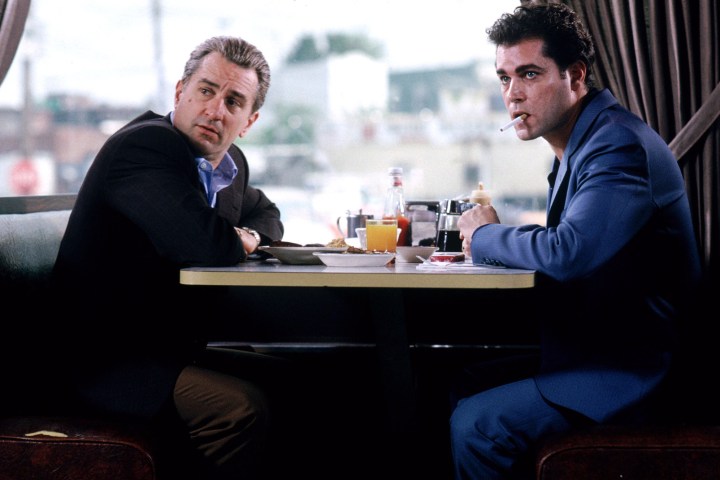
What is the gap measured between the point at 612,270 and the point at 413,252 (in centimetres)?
53

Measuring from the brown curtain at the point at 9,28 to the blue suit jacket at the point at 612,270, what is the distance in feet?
7.14

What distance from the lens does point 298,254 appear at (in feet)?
5.96

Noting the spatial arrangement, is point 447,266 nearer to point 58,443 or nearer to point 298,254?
point 298,254

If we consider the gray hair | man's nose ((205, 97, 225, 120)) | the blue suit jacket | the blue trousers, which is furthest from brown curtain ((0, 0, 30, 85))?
the blue trousers

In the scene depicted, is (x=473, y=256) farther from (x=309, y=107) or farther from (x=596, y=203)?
(x=309, y=107)

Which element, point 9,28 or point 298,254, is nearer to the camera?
point 298,254

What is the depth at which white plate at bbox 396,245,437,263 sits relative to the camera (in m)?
1.97

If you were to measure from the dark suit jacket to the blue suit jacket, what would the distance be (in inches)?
27.9

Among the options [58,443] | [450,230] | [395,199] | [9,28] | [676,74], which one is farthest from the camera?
[9,28]

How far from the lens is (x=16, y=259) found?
6.34 ft

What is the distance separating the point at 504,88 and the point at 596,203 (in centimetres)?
60

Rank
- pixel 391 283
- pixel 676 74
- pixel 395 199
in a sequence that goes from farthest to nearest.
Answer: pixel 676 74
pixel 395 199
pixel 391 283

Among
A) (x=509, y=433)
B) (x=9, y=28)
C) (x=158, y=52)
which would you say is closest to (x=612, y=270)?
(x=509, y=433)

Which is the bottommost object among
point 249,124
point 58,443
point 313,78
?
point 58,443
